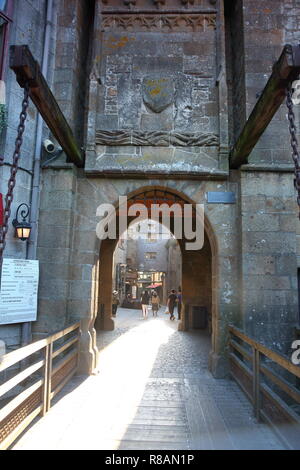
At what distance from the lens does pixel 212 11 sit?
4.75 meters

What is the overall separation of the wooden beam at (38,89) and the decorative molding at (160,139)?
0.77 metres

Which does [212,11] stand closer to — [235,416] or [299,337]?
[299,337]

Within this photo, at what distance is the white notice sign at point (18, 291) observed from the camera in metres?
3.83

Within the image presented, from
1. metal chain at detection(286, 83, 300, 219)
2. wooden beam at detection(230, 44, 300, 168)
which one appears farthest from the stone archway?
metal chain at detection(286, 83, 300, 219)

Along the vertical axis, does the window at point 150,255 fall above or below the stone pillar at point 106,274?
above

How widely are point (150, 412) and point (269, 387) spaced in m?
1.25

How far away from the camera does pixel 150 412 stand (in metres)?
2.99

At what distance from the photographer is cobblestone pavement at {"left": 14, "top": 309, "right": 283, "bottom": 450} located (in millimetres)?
2395

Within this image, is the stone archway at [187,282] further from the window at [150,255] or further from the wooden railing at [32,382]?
the window at [150,255]

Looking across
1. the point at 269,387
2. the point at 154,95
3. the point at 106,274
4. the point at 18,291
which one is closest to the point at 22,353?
the point at 18,291

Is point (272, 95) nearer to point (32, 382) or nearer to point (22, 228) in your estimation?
point (22, 228)

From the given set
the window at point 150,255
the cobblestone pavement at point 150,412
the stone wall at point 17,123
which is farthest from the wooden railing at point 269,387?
the window at point 150,255

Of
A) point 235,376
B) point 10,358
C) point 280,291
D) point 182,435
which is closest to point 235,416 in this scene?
point 182,435
